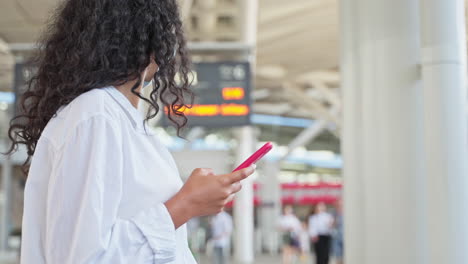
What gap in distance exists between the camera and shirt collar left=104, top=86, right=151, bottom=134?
1.28 meters

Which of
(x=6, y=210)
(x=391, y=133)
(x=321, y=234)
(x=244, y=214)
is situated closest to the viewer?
(x=391, y=133)

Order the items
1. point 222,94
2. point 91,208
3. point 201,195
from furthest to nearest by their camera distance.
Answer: point 222,94 < point 201,195 < point 91,208

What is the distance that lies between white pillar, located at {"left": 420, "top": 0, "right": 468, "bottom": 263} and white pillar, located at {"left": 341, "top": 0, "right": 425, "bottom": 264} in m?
0.21

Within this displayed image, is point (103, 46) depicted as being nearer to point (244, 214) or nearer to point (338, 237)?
point (338, 237)

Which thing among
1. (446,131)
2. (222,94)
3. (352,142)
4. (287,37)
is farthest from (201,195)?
(287,37)

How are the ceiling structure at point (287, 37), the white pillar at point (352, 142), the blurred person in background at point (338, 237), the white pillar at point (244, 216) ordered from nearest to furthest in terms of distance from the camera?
1. the white pillar at point (352, 142)
2. the blurred person in background at point (338, 237)
3. the ceiling structure at point (287, 37)
4. the white pillar at point (244, 216)

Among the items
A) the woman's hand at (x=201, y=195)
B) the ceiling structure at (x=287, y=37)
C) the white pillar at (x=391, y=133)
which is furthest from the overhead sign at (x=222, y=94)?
the woman's hand at (x=201, y=195)

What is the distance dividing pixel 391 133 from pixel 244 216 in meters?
15.9

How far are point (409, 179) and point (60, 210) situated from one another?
9.81 ft

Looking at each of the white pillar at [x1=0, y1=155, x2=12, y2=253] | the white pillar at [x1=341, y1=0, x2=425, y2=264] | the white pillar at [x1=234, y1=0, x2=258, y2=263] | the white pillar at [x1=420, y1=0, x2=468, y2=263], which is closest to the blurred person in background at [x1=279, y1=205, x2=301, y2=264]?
the white pillar at [x1=234, y1=0, x2=258, y2=263]

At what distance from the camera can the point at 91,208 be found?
43.4 inches

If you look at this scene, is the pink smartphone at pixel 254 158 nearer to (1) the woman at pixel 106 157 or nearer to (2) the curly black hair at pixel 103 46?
(1) the woman at pixel 106 157

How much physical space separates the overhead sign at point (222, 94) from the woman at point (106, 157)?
25.5 ft

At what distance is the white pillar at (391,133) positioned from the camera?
3787mm
